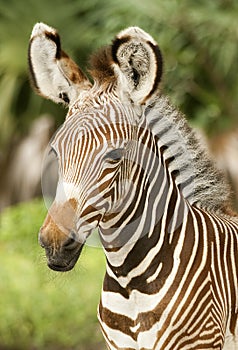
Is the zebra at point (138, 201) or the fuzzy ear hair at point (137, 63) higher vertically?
the fuzzy ear hair at point (137, 63)

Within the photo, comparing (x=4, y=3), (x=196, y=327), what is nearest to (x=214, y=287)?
(x=196, y=327)

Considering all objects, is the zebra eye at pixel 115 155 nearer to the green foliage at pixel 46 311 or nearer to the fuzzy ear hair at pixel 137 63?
the fuzzy ear hair at pixel 137 63

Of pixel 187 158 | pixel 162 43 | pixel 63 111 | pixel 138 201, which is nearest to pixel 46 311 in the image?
pixel 162 43

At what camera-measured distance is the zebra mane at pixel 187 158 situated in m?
5.03

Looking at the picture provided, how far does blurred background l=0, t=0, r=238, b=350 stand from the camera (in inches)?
405

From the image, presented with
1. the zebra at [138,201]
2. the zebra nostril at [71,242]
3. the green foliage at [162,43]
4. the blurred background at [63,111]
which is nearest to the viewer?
the zebra nostril at [71,242]

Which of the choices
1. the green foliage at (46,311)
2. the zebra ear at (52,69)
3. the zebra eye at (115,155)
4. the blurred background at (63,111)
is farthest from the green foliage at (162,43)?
the zebra eye at (115,155)

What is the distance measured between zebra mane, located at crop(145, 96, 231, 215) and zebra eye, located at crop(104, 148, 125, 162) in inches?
14.2

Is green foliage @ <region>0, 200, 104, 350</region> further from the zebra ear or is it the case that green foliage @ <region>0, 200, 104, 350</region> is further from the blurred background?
the zebra ear

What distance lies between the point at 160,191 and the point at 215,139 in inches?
371

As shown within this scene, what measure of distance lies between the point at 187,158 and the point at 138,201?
43 cm

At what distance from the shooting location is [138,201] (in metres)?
4.88

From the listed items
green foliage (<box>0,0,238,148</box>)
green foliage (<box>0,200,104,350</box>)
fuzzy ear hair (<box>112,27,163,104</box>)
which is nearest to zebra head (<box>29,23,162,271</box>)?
fuzzy ear hair (<box>112,27,163,104</box>)

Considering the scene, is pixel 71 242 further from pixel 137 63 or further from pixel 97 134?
pixel 137 63
